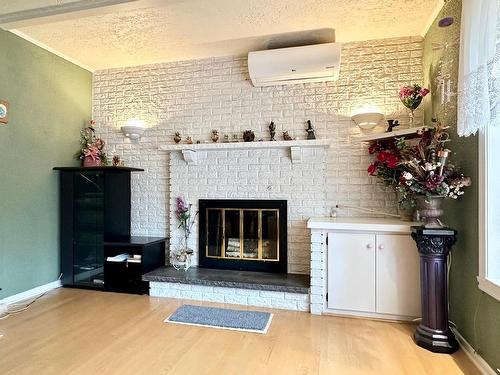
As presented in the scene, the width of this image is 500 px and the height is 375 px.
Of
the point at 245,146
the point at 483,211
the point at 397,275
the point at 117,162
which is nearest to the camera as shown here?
the point at 483,211

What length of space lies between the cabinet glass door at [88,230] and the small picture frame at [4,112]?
0.83m

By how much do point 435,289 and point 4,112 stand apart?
13.1 ft

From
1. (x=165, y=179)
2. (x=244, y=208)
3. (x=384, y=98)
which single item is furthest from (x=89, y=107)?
(x=384, y=98)

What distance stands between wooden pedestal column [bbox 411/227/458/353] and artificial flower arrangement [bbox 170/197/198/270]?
7.58ft

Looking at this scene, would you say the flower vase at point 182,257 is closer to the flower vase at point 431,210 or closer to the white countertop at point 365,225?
the white countertop at point 365,225

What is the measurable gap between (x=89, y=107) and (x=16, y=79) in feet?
3.16

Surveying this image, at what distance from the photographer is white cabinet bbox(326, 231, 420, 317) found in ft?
8.39

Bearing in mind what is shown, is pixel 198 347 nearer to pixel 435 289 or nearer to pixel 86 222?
pixel 435 289

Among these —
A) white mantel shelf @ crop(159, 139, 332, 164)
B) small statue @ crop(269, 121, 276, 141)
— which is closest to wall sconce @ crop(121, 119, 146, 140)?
white mantel shelf @ crop(159, 139, 332, 164)

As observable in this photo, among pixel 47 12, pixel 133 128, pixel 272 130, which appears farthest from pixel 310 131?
pixel 47 12

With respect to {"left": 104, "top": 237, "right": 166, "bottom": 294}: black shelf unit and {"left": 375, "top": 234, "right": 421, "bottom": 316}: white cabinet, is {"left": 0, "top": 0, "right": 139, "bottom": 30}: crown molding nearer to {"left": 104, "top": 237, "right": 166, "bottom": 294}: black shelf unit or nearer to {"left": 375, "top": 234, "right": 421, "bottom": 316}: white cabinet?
{"left": 104, "top": 237, "right": 166, "bottom": 294}: black shelf unit

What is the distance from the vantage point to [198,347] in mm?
2166

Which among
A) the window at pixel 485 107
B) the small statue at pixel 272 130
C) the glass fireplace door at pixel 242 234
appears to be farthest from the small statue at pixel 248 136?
the window at pixel 485 107

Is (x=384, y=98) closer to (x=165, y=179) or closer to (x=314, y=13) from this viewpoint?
(x=314, y=13)
